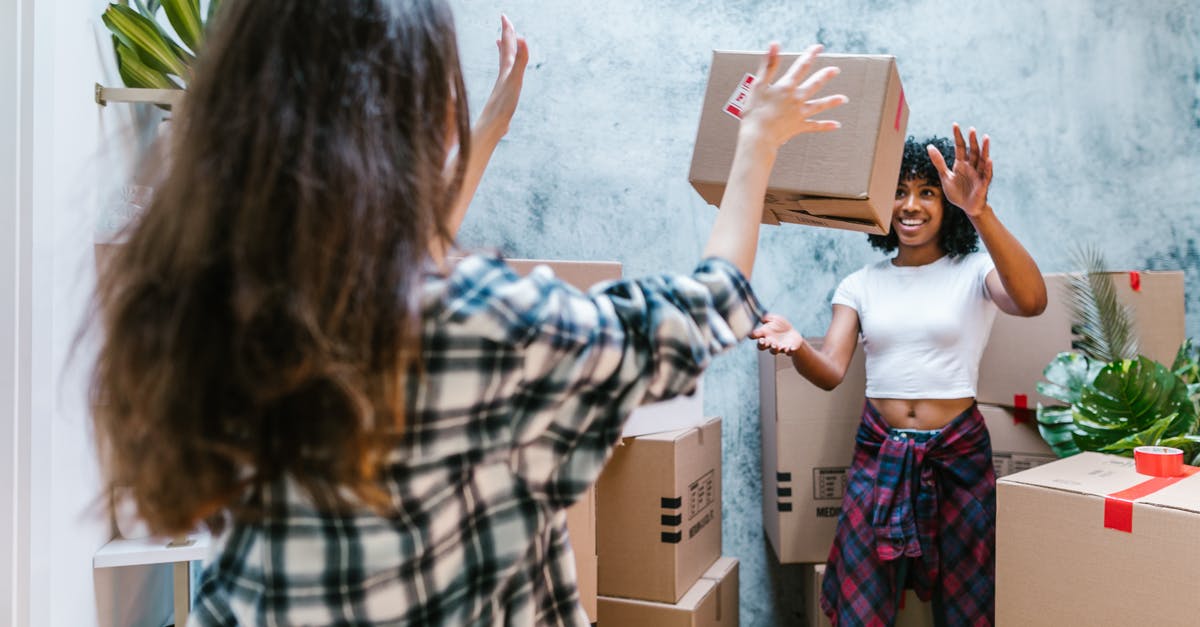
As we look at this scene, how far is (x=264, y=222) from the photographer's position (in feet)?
1.83

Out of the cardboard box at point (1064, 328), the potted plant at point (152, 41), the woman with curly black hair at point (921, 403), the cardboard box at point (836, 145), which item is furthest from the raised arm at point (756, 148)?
the cardboard box at point (1064, 328)

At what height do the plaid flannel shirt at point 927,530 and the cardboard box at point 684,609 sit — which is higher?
the plaid flannel shirt at point 927,530

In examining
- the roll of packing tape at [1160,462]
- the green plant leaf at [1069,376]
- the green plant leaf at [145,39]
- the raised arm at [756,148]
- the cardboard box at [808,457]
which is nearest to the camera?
the raised arm at [756,148]

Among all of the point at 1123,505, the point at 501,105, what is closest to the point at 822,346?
the point at 1123,505

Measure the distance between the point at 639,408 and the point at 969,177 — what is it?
31.9 inches

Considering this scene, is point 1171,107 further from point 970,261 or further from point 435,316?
point 435,316

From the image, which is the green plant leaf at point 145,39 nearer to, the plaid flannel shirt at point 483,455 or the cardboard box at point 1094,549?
the plaid flannel shirt at point 483,455

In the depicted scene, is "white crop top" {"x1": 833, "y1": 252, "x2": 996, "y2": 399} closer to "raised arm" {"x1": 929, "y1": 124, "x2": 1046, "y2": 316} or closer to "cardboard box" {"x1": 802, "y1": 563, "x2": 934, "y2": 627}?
"raised arm" {"x1": 929, "y1": 124, "x2": 1046, "y2": 316}

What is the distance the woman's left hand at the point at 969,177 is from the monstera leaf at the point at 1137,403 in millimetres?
454

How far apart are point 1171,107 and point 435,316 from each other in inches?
111

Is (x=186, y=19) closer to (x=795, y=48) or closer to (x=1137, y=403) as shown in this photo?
(x=795, y=48)

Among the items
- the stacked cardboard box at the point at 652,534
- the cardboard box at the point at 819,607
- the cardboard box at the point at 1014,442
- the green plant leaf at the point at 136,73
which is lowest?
the cardboard box at the point at 819,607

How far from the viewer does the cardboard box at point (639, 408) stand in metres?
1.95

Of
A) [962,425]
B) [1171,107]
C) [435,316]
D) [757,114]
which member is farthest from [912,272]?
[435,316]
